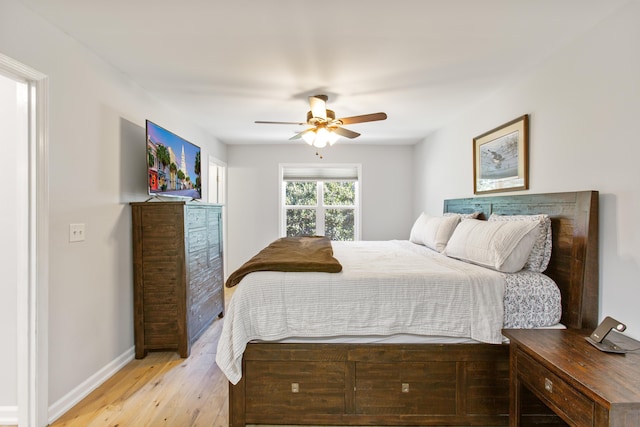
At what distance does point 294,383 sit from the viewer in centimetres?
176

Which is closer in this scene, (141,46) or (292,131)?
(141,46)

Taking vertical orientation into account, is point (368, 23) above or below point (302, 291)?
above

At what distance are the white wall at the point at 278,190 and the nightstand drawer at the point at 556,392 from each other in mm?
3774

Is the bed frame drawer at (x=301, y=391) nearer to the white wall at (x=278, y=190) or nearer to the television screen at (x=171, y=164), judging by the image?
the television screen at (x=171, y=164)

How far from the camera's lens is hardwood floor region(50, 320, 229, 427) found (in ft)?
6.07

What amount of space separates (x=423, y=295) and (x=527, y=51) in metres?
1.85

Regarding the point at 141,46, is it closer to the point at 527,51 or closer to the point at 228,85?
the point at 228,85

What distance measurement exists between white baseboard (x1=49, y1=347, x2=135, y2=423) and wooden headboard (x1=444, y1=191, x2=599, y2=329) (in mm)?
3142

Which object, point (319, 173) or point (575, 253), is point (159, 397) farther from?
point (319, 173)

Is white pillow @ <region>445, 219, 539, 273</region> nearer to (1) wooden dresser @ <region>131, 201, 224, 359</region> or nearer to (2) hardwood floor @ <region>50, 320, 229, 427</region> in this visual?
(2) hardwood floor @ <region>50, 320, 229, 427</region>

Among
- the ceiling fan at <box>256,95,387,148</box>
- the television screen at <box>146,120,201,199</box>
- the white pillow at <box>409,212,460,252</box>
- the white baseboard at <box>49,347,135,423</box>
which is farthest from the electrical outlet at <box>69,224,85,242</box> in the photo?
the white pillow at <box>409,212,460,252</box>

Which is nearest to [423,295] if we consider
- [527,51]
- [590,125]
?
[590,125]

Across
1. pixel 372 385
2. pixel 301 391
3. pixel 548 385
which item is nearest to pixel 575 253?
pixel 548 385

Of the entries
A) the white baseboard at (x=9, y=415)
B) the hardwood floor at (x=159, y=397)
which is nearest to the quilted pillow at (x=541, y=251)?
the hardwood floor at (x=159, y=397)
